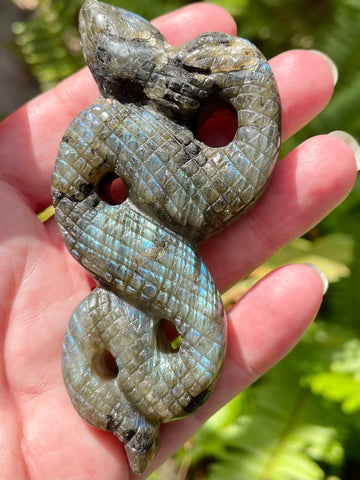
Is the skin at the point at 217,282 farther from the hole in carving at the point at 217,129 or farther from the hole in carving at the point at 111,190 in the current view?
the hole in carving at the point at 111,190

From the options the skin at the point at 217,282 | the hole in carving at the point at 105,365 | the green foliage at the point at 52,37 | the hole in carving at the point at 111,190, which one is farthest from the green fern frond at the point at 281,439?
the green foliage at the point at 52,37

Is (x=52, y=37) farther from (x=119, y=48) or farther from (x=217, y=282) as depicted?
(x=217, y=282)

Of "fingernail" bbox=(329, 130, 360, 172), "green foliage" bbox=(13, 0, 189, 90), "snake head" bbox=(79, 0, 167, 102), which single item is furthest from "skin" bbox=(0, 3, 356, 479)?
"green foliage" bbox=(13, 0, 189, 90)

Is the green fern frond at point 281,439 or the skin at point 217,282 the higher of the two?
the skin at point 217,282

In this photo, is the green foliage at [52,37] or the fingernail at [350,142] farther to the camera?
the green foliage at [52,37]

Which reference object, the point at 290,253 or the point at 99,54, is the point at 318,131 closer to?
the point at 290,253
